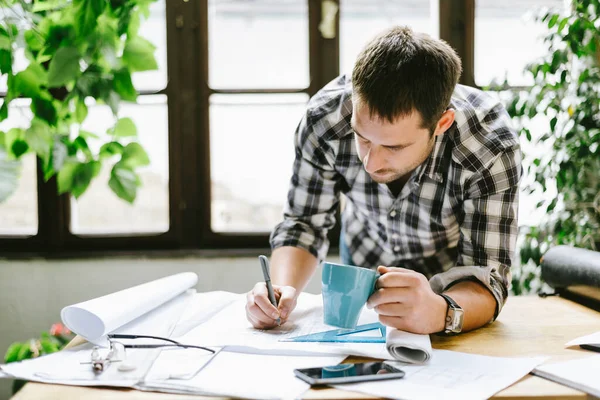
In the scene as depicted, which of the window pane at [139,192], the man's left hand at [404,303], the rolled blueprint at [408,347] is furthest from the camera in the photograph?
the window pane at [139,192]

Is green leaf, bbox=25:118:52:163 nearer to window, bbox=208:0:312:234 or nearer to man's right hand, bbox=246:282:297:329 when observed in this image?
window, bbox=208:0:312:234

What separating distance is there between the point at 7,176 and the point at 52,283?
650mm

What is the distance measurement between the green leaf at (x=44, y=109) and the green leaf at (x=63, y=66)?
18 centimetres

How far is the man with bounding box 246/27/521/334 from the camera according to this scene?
3.59ft

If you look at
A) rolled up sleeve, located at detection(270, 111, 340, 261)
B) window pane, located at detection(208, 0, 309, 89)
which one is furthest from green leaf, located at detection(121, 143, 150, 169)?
rolled up sleeve, located at detection(270, 111, 340, 261)

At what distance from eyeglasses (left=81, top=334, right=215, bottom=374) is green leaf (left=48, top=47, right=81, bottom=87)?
3.79 feet

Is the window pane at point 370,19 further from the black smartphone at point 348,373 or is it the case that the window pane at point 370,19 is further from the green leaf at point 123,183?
the black smartphone at point 348,373

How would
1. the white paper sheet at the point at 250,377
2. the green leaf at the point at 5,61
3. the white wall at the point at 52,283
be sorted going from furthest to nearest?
the white wall at the point at 52,283, the green leaf at the point at 5,61, the white paper sheet at the point at 250,377

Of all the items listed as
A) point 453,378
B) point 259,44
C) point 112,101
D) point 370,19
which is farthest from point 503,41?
point 453,378

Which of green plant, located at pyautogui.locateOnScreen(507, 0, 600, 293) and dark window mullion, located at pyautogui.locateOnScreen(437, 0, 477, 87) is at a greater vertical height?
dark window mullion, located at pyautogui.locateOnScreen(437, 0, 477, 87)

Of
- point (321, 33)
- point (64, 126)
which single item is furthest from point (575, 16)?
point (64, 126)

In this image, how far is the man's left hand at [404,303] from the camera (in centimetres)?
99

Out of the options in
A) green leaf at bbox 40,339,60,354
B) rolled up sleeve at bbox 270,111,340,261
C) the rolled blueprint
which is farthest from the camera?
green leaf at bbox 40,339,60,354

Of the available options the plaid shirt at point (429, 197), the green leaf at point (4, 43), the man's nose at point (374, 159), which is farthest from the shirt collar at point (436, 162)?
the green leaf at point (4, 43)
